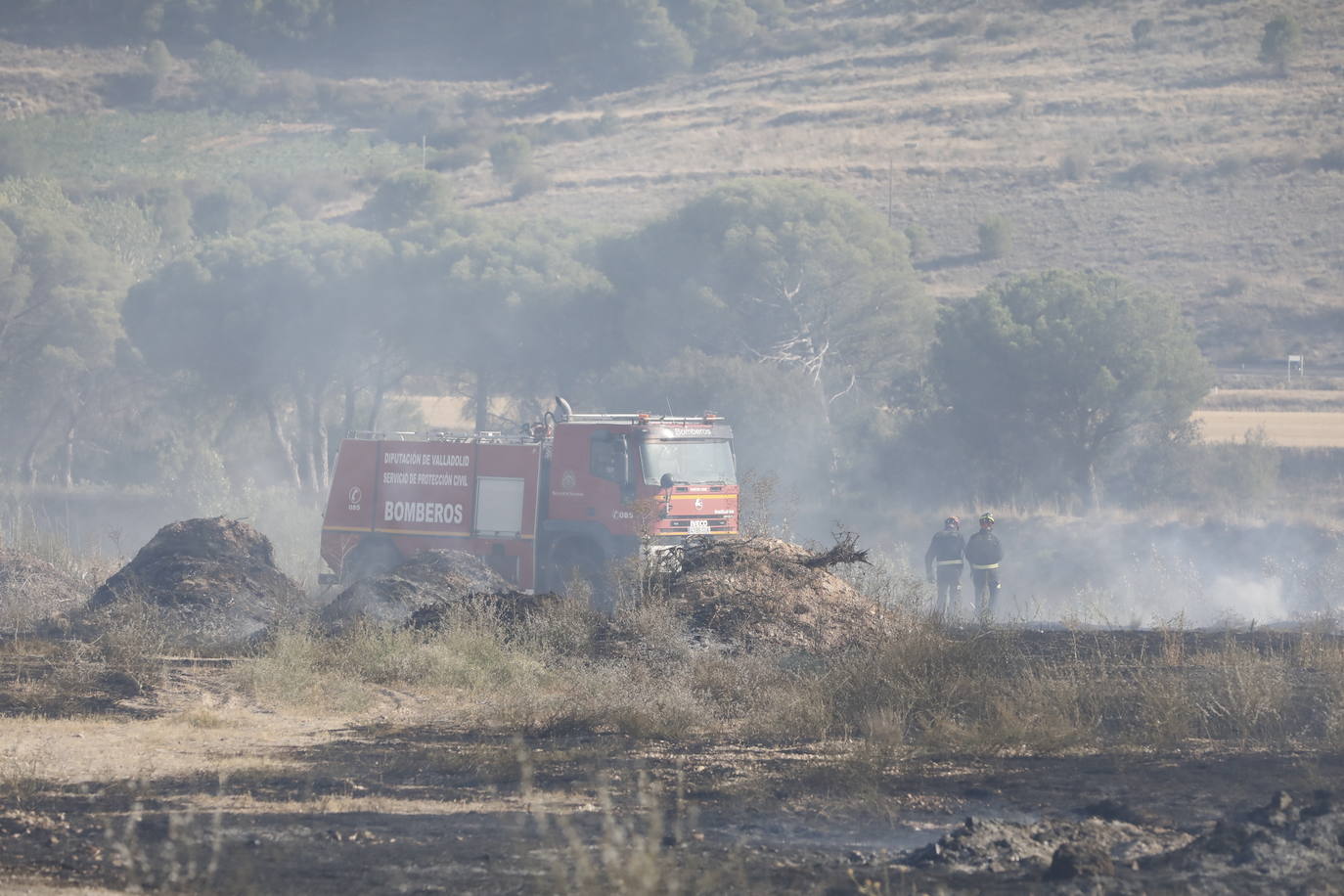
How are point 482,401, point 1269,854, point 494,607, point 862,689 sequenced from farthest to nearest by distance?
point 482,401 → point 494,607 → point 862,689 → point 1269,854

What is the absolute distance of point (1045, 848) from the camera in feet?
21.6

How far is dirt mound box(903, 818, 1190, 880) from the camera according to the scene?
6121 millimetres

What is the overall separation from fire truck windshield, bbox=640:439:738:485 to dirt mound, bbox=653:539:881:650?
17.7 ft

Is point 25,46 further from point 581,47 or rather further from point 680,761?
point 680,761

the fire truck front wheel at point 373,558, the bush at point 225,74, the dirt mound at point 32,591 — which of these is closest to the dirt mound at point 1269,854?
the dirt mound at point 32,591

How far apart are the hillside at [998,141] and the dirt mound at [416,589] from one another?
34251mm

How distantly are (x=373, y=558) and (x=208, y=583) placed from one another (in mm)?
5523

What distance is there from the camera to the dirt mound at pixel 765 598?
12852mm

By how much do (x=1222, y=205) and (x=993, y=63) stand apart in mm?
23290

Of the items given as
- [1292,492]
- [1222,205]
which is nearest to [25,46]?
[1222,205]

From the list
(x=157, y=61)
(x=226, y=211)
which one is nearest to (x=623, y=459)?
(x=226, y=211)

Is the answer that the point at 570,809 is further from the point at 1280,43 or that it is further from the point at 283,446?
the point at 1280,43

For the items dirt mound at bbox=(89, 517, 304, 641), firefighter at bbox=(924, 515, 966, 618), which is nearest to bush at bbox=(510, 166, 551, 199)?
firefighter at bbox=(924, 515, 966, 618)

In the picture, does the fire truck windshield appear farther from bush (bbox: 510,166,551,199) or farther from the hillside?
bush (bbox: 510,166,551,199)
